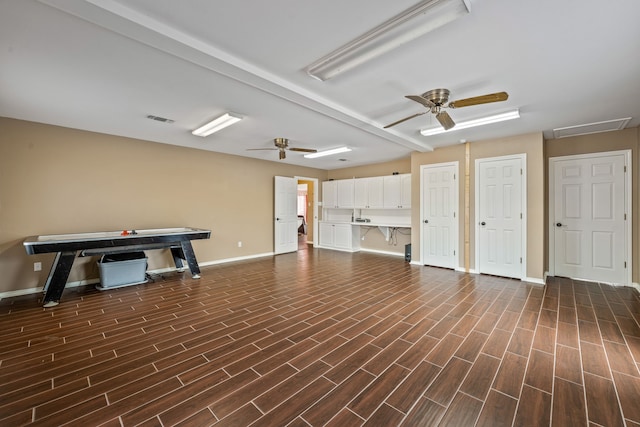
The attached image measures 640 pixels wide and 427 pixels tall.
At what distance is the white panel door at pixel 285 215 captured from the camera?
699 cm

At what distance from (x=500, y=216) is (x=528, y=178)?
755mm

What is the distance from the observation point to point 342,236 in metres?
7.63

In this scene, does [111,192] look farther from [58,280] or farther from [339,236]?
[339,236]

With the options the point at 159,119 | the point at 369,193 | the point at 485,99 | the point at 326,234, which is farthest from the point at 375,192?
the point at 159,119

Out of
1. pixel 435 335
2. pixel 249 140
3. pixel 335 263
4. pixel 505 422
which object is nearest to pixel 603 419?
pixel 505 422

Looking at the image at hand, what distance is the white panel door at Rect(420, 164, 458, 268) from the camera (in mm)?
5223

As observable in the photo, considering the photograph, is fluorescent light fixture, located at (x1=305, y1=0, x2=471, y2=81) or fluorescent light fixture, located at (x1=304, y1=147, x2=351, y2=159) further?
fluorescent light fixture, located at (x1=304, y1=147, x2=351, y2=159)

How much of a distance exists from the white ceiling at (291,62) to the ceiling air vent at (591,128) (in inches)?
5.2

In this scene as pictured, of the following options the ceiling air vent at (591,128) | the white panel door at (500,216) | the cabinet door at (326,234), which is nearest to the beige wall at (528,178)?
the white panel door at (500,216)

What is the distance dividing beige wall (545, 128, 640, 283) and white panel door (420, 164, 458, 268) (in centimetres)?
177

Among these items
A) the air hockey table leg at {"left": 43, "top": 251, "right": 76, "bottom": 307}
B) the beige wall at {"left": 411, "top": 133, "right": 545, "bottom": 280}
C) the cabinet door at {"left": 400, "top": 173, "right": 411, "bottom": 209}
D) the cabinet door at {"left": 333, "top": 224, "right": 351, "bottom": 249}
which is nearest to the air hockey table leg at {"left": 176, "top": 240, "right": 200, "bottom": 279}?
the air hockey table leg at {"left": 43, "top": 251, "right": 76, "bottom": 307}

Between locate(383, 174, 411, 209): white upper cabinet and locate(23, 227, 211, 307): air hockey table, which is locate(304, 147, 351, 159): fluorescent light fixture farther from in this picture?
locate(23, 227, 211, 307): air hockey table

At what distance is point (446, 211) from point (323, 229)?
377 cm

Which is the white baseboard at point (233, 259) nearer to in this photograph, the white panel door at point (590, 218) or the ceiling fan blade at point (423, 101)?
the ceiling fan blade at point (423, 101)
